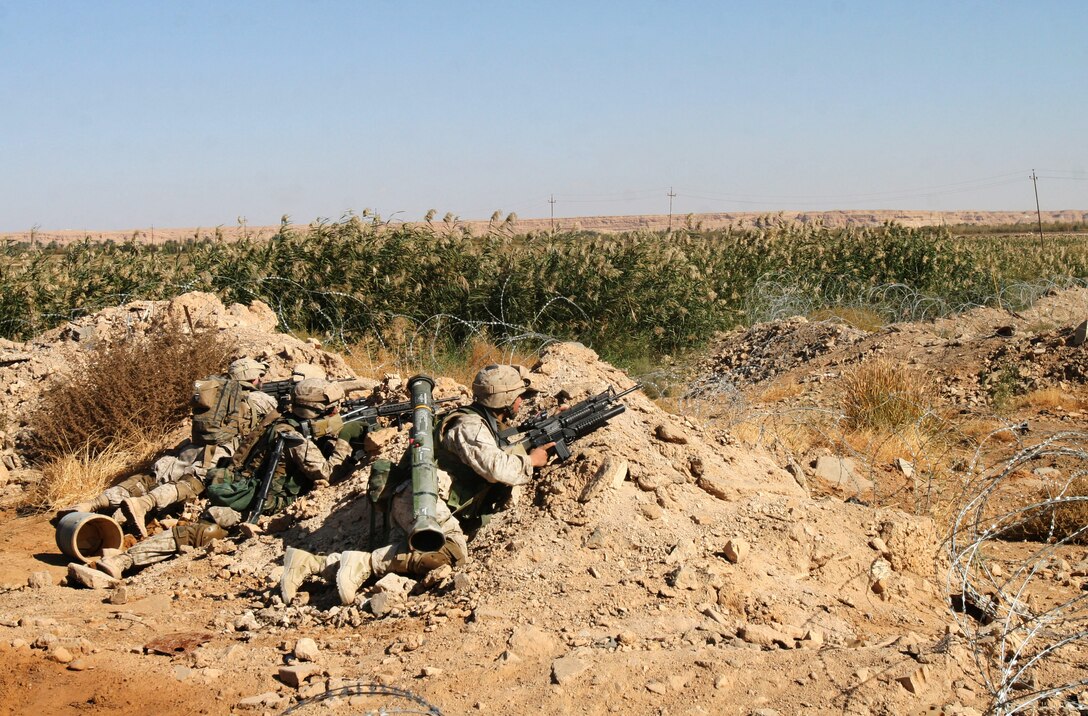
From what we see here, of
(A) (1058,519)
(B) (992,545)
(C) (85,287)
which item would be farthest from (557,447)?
(C) (85,287)

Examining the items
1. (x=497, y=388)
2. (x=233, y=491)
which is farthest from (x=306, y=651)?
(x=233, y=491)

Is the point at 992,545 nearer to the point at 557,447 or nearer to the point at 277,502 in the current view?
the point at 557,447

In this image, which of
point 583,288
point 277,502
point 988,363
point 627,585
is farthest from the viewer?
point 583,288

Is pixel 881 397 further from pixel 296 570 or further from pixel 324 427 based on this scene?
pixel 296 570

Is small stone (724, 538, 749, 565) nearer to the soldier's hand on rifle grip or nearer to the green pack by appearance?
the soldier's hand on rifle grip

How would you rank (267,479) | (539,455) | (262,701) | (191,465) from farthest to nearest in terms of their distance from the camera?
(191,465) → (267,479) → (539,455) → (262,701)

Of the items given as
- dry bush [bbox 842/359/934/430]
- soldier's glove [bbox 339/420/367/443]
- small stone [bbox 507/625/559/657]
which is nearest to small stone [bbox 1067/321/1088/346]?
dry bush [bbox 842/359/934/430]

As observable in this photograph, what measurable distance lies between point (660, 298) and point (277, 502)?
7.72 m

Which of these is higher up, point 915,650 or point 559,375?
point 559,375

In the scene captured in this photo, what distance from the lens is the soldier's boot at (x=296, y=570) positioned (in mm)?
5184

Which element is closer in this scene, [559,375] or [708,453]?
[708,453]

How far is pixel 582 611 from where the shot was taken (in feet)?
14.8

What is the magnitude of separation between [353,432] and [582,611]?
126 inches

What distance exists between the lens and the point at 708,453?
19.5 ft
